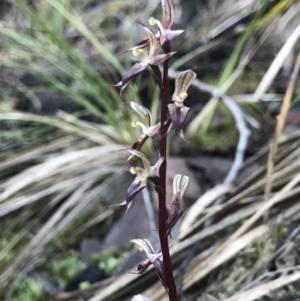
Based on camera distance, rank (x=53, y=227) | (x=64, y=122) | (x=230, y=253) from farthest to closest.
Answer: (x=64, y=122), (x=53, y=227), (x=230, y=253)

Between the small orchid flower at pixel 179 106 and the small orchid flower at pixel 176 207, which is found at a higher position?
the small orchid flower at pixel 179 106

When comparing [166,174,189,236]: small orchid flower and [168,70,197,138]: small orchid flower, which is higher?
[168,70,197,138]: small orchid flower

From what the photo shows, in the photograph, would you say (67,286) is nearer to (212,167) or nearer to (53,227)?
Result: (53,227)

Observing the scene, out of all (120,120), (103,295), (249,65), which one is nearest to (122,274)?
(103,295)

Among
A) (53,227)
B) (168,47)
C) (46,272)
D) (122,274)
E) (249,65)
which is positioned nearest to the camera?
A: (168,47)

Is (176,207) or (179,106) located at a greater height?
(179,106)

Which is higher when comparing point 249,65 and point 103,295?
point 249,65

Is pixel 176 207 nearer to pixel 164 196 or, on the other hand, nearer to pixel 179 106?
pixel 164 196

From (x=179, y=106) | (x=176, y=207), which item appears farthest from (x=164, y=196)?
(x=179, y=106)

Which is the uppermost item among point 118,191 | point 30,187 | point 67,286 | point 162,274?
point 30,187

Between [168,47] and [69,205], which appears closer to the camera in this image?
[168,47]
